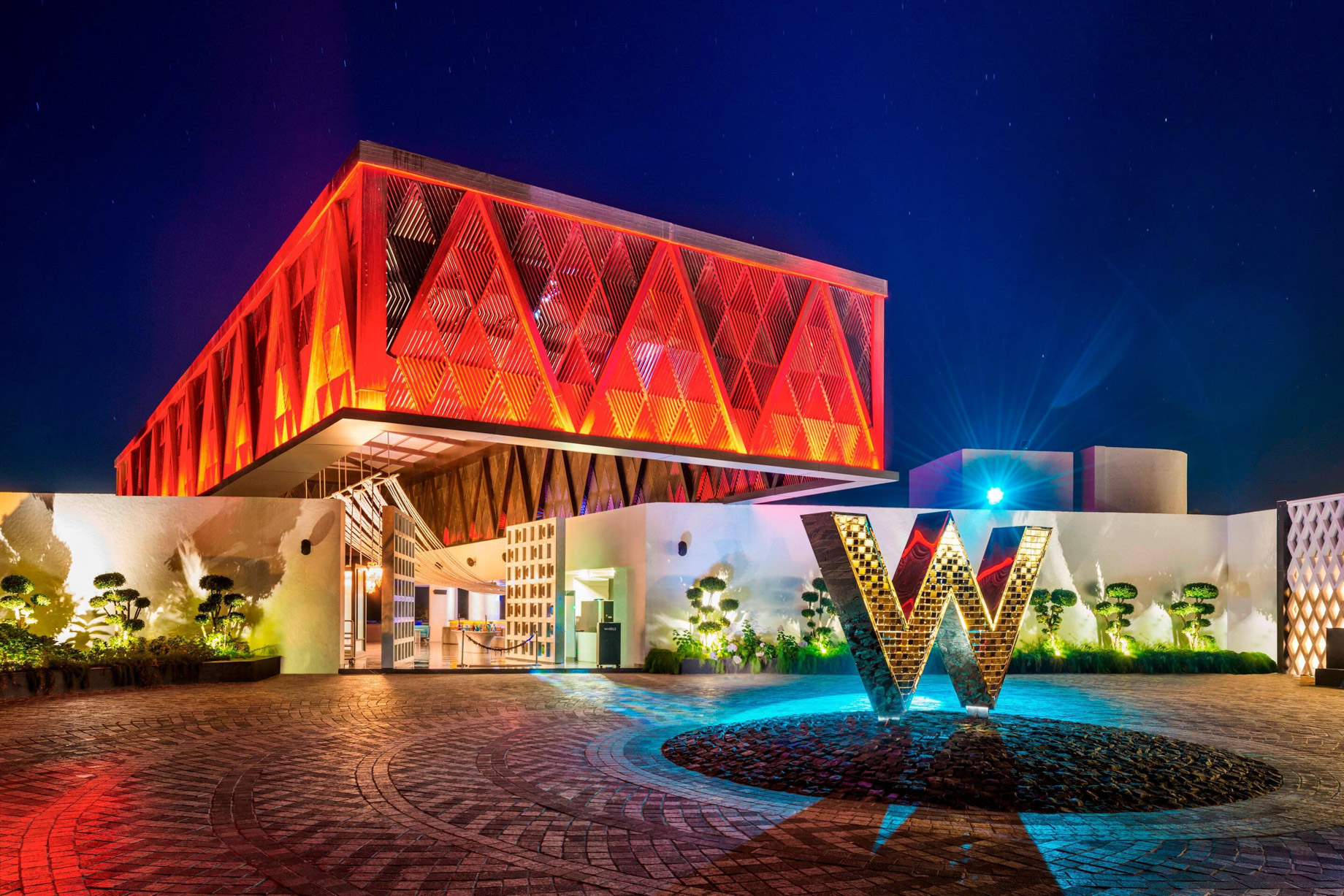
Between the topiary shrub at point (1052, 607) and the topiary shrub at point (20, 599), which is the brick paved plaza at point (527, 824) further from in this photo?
the topiary shrub at point (1052, 607)

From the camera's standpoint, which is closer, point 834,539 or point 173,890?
point 173,890

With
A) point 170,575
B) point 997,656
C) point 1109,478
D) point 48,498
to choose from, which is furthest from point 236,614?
point 1109,478

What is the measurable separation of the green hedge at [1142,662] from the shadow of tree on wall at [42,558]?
17.5 metres

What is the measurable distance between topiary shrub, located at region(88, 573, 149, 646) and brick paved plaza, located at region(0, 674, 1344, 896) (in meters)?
5.65

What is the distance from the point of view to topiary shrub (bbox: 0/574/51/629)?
14.9 m

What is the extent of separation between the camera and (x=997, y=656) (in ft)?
32.5

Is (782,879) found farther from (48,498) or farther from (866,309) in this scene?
(866,309)

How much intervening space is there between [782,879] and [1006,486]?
29.8 meters

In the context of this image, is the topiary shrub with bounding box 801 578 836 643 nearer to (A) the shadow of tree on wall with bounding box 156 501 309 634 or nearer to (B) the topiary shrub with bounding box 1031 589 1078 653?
(B) the topiary shrub with bounding box 1031 589 1078 653

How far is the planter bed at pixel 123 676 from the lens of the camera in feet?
43.2

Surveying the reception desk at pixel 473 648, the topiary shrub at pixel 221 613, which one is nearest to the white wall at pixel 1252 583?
the reception desk at pixel 473 648

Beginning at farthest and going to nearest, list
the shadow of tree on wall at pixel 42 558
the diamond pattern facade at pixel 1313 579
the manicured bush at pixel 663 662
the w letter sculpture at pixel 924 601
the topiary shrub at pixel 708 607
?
the topiary shrub at pixel 708 607
the manicured bush at pixel 663 662
the diamond pattern facade at pixel 1313 579
the shadow of tree on wall at pixel 42 558
the w letter sculpture at pixel 924 601

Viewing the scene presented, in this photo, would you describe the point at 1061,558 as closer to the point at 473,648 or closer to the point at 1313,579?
the point at 1313,579

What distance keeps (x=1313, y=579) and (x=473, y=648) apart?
65.9ft
